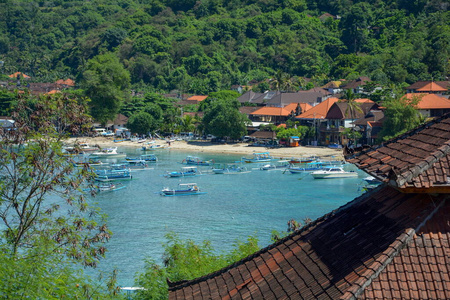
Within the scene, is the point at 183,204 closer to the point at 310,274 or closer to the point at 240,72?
the point at 310,274

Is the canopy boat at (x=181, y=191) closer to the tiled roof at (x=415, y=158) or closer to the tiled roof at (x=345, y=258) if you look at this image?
the tiled roof at (x=345, y=258)

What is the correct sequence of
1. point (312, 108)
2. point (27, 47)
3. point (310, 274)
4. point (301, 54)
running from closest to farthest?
point (310, 274) < point (312, 108) < point (301, 54) < point (27, 47)

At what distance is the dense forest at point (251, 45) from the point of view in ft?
378

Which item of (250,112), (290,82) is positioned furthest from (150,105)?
(290,82)

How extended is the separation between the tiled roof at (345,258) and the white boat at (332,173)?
56220mm

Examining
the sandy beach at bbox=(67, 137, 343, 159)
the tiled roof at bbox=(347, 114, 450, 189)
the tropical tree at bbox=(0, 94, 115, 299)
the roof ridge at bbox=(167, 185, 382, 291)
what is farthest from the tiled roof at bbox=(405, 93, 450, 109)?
the tiled roof at bbox=(347, 114, 450, 189)

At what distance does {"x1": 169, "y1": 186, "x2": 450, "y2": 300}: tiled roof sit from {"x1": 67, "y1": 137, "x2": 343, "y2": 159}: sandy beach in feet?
212

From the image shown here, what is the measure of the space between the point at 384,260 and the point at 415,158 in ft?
3.20

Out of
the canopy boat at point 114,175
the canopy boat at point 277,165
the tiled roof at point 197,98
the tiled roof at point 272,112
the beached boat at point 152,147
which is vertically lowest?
the canopy boat at point 114,175

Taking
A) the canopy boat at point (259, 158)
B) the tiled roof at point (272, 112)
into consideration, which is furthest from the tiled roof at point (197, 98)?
the canopy boat at point (259, 158)

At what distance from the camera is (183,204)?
50.1 m

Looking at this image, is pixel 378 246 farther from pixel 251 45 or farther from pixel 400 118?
pixel 251 45

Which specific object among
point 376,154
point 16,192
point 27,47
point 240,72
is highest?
point 27,47

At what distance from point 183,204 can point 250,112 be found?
45.0m
